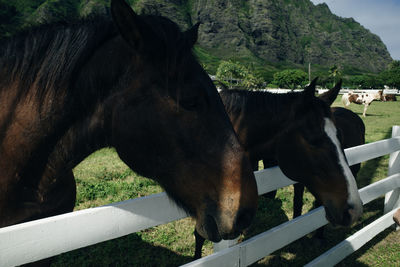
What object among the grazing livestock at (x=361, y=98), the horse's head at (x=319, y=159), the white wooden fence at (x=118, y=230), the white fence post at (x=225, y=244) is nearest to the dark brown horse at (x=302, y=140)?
the horse's head at (x=319, y=159)

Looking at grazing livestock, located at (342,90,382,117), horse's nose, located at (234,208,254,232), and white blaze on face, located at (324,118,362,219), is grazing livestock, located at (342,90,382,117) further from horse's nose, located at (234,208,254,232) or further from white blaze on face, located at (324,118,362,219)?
horse's nose, located at (234,208,254,232)

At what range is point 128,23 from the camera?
3.82 ft

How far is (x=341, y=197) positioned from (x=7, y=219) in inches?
106

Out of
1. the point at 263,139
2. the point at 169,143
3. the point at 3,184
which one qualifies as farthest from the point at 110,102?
the point at 263,139

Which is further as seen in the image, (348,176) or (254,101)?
(254,101)

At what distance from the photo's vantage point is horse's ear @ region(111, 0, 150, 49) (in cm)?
111

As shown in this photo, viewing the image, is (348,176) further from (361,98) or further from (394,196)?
(361,98)

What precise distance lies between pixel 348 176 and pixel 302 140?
58cm

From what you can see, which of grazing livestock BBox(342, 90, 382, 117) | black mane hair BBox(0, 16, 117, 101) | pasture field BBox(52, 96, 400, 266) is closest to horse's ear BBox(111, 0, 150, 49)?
black mane hair BBox(0, 16, 117, 101)

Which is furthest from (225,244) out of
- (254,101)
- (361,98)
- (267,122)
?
(361,98)

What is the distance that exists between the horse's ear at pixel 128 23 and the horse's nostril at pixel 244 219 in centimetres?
98

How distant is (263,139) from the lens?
10.1 ft

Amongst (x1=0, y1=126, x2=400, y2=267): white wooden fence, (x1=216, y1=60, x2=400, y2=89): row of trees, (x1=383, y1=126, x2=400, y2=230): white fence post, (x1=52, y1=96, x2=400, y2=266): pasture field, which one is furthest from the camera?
(x1=216, y1=60, x2=400, y2=89): row of trees

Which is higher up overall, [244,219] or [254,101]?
[254,101]
